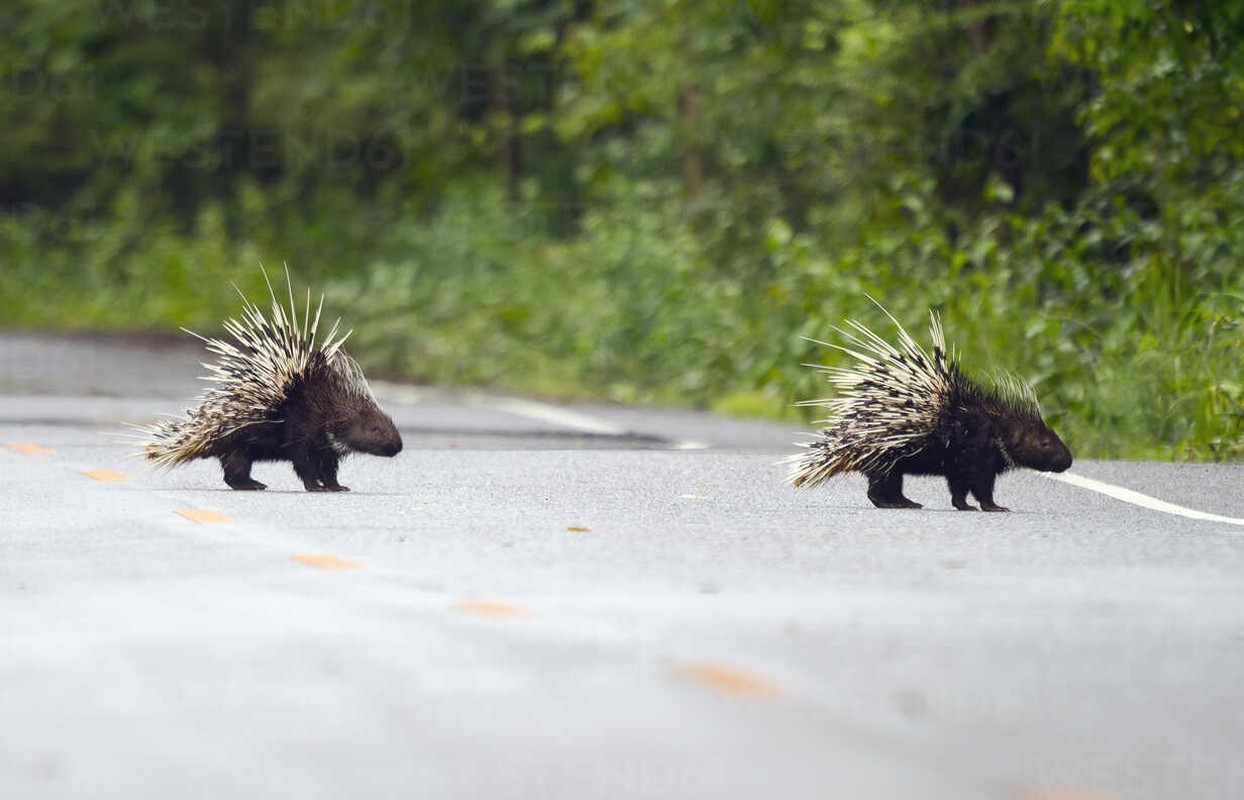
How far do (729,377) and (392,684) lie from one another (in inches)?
673

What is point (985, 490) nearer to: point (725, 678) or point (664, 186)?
point (725, 678)

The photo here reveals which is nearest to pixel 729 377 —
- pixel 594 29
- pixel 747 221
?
pixel 747 221

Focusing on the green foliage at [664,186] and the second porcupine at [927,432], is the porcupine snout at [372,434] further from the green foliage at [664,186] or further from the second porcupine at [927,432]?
the green foliage at [664,186]

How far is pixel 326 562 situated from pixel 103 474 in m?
4.68

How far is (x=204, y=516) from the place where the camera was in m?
10.8

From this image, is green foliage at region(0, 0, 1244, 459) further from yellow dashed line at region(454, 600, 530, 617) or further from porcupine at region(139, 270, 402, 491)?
yellow dashed line at region(454, 600, 530, 617)

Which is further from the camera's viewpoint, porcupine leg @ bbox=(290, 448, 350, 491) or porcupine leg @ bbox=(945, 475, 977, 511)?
porcupine leg @ bbox=(290, 448, 350, 491)

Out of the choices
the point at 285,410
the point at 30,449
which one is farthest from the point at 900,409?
the point at 30,449

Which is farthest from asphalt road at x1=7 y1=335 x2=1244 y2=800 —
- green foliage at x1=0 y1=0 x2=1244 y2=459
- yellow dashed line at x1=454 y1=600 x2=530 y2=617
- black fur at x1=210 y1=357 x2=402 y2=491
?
green foliage at x1=0 y1=0 x2=1244 y2=459

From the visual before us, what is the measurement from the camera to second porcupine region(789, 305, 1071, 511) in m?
11.6

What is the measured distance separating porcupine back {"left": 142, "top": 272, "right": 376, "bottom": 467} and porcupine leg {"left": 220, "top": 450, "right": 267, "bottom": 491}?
94mm

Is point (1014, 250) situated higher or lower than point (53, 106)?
lower

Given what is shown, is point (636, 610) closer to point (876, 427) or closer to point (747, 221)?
point (876, 427)

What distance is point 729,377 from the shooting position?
76.7ft
